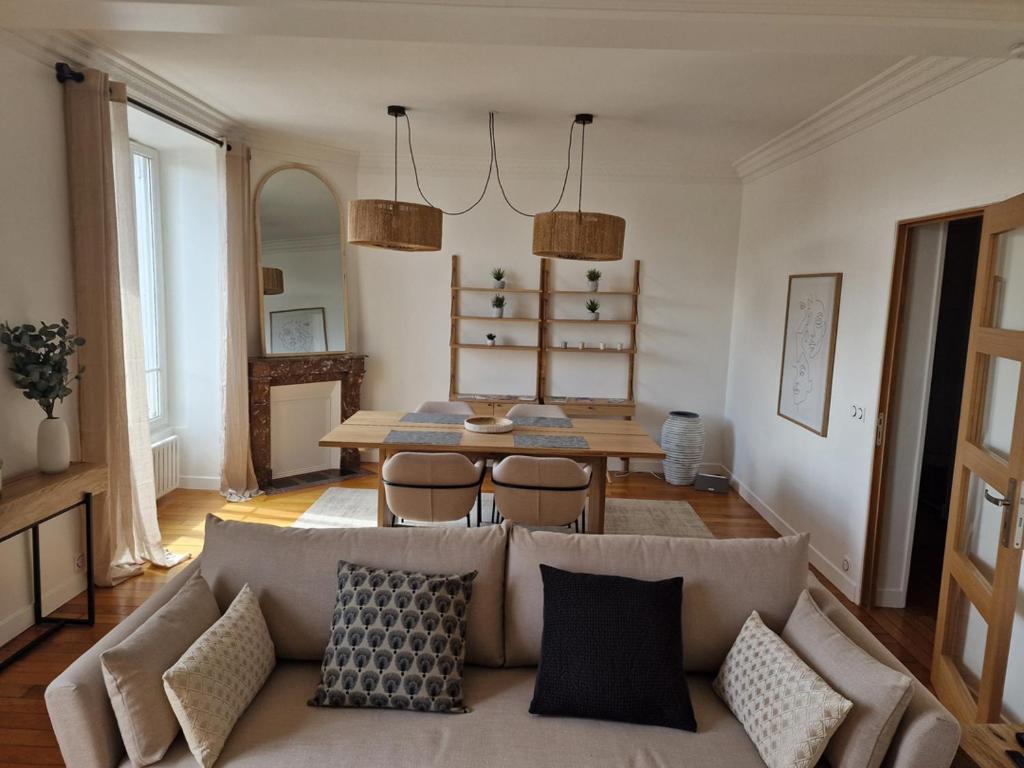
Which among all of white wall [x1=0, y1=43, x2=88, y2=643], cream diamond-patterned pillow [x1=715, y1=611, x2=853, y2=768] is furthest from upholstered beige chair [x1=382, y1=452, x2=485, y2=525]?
cream diamond-patterned pillow [x1=715, y1=611, x2=853, y2=768]

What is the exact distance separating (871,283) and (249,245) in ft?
14.6

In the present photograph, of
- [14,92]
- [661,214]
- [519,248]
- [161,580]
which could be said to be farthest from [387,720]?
[661,214]

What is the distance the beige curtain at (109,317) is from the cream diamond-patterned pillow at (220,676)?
1.97 m

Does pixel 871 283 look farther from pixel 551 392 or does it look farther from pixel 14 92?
pixel 14 92

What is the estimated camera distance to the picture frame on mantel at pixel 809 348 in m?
4.10

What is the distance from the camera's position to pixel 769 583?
2170mm

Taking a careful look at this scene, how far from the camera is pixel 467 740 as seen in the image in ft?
5.97

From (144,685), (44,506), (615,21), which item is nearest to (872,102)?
(615,21)

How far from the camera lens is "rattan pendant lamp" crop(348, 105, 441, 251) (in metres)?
3.57

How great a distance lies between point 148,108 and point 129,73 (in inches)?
9.9

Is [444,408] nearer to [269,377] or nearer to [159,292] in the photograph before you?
[269,377]

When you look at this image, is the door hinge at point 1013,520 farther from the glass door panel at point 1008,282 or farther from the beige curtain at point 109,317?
the beige curtain at point 109,317

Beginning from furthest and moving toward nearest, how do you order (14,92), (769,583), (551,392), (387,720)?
(551,392), (14,92), (769,583), (387,720)

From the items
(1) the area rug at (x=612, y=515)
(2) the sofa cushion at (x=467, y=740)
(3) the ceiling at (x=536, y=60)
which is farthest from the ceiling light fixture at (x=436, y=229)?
(2) the sofa cushion at (x=467, y=740)
